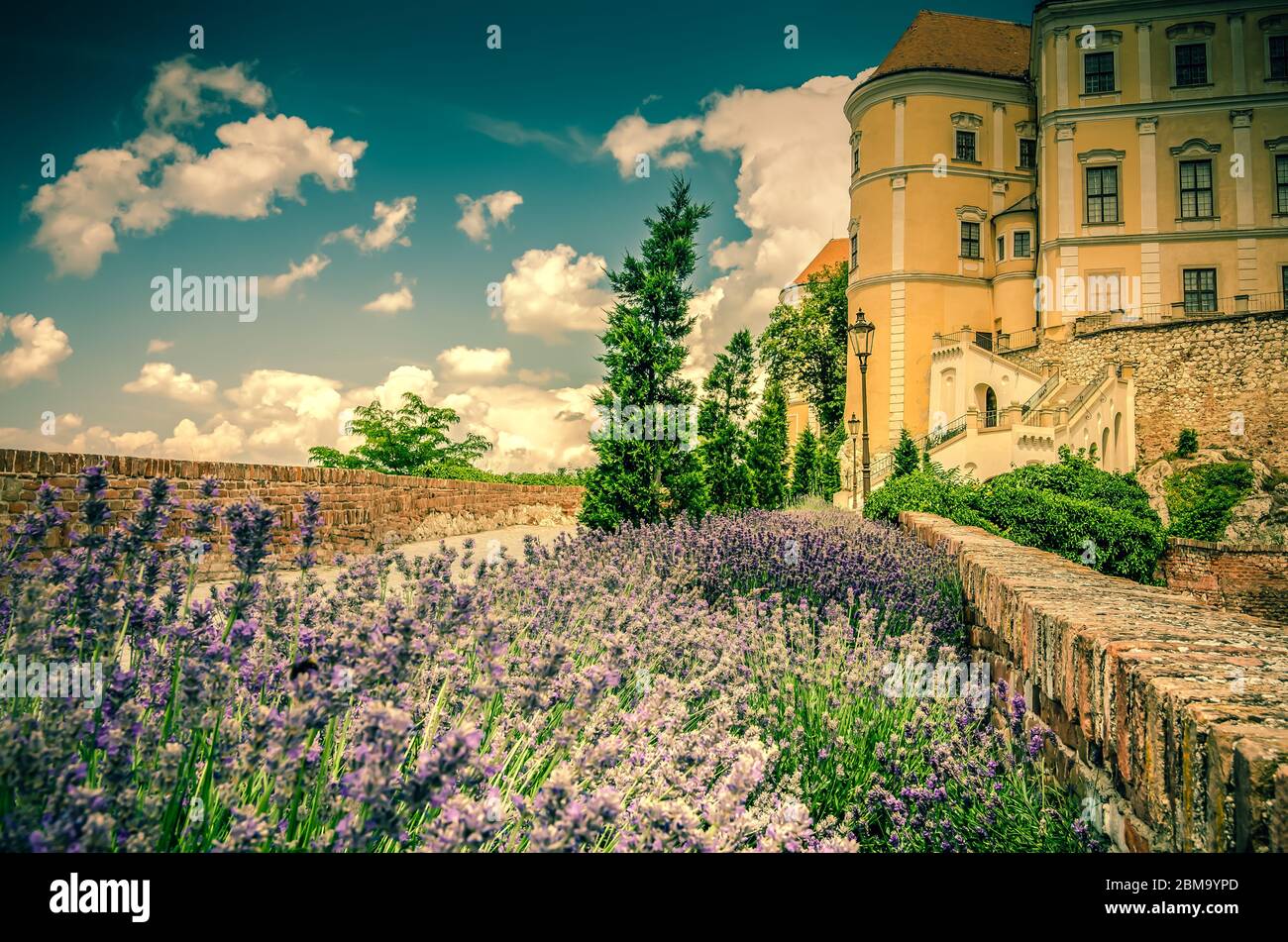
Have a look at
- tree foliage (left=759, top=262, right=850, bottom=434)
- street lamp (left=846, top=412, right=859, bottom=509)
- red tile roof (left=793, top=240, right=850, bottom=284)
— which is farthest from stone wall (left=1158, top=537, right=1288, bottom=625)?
red tile roof (left=793, top=240, right=850, bottom=284)

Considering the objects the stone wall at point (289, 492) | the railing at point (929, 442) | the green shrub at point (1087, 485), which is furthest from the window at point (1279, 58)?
the stone wall at point (289, 492)

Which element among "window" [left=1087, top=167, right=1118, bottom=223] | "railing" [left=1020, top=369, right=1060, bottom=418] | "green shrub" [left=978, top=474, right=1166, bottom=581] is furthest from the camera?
"window" [left=1087, top=167, right=1118, bottom=223]

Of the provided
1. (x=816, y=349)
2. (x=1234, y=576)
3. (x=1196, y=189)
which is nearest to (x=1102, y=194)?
(x=1196, y=189)

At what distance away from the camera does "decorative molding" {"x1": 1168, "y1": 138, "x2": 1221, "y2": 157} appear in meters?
30.3

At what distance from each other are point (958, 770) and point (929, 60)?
40814 mm

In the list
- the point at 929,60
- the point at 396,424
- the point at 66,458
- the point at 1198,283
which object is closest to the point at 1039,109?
the point at 929,60

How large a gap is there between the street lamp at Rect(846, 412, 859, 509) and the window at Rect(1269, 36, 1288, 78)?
22395 mm

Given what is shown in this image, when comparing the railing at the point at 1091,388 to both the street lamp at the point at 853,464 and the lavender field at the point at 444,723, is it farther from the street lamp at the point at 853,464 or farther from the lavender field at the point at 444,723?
the lavender field at the point at 444,723

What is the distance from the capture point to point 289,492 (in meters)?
10.8

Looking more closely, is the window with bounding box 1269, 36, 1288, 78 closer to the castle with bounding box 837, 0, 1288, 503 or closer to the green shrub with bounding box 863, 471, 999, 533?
the castle with bounding box 837, 0, 1288, 503

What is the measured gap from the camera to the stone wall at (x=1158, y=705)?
122 cm

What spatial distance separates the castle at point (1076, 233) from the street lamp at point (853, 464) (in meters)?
0.84

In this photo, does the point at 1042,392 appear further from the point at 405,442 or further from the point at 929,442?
the point at 405,442

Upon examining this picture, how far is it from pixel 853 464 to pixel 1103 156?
17.1m
